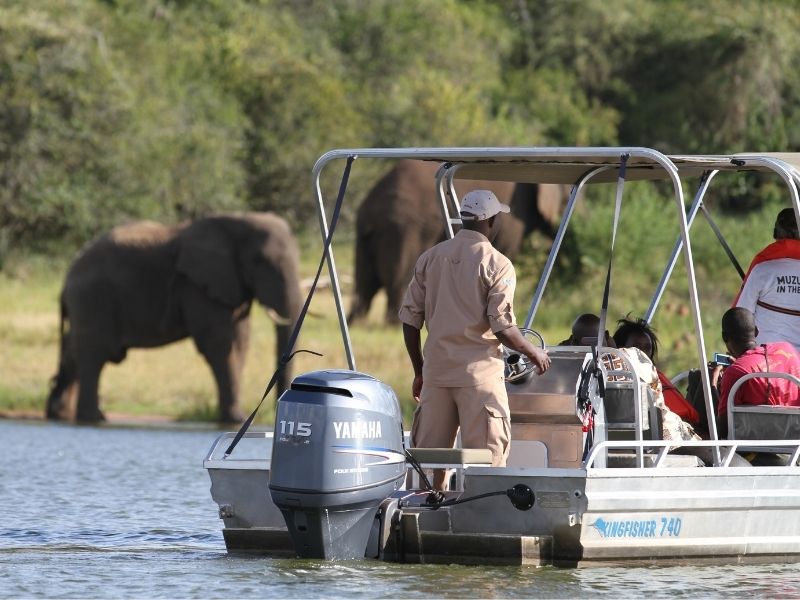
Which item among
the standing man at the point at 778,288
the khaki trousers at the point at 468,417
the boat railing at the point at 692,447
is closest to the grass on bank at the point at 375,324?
the standing man at the point at 778,288

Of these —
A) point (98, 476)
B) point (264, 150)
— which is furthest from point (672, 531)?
point (264, 150)

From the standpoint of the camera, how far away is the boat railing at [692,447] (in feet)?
27.6

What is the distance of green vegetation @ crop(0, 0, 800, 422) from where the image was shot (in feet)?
81.6

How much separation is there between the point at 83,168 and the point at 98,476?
15535 millimetres

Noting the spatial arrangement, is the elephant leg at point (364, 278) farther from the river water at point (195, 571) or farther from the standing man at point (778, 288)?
the standing man at point (778, 288)

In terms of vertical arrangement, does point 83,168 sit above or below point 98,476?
above

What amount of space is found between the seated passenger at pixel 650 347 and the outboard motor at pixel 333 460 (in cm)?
169

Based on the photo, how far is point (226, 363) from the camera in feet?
69.6

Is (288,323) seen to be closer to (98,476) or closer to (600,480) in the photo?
(98,476)

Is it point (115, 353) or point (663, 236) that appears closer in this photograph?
point (115, 353)

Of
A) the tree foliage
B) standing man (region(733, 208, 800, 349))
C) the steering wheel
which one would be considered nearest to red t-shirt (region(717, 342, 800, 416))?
standing man (region(733, 208, 800, 349))

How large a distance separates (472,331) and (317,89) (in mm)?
24492

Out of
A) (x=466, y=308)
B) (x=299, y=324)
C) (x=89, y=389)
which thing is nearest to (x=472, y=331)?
(x=466, y=308)

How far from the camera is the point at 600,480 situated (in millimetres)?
8508
